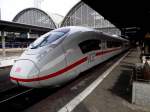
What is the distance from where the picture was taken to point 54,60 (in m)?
5.76

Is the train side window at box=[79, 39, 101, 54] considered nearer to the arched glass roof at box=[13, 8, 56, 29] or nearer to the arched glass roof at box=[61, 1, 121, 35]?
the arched glass roof at box=[61, 1, 121, 35]

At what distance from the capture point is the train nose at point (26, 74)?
5105 mm

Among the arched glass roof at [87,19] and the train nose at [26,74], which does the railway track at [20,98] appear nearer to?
the train nose at [26,74]

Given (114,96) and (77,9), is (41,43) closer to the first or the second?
(114,96)

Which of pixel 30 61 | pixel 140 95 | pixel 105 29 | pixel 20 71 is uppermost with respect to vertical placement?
pixel 105 29

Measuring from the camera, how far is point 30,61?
5441 mm

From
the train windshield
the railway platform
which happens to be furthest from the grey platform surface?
the train windshield

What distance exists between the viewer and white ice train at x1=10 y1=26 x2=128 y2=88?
5238 millimetres

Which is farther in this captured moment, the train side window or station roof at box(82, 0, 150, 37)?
station roof at box(82, 0, 150, 37)

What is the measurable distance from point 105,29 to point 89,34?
4951 centimetres

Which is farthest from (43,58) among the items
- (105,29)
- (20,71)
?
(105,29)

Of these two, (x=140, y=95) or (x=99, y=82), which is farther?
(x=99, y=82)

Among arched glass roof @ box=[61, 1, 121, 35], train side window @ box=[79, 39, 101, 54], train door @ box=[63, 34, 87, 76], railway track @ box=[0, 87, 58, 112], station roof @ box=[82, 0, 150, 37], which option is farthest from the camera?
arched glass roof @ box=[61, 1, 121, 35]

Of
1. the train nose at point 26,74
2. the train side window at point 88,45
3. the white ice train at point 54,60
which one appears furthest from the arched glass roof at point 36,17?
the train nose at point 26,74
